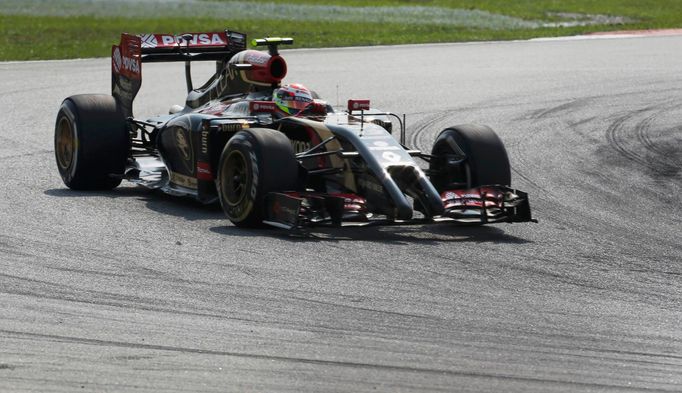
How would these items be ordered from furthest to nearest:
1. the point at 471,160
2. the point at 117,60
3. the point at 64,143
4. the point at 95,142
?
1. the point at 117,60
2. the point at 64,143
3. the point at 95,142
4. the point at 471,160

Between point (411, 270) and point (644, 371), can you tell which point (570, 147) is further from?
point (644, 371)

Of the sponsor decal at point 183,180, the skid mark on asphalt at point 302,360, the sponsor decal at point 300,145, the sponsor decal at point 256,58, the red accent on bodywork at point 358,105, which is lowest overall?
the sponsor decal at point 183,180

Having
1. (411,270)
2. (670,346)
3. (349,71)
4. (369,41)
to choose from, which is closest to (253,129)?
(411,270)

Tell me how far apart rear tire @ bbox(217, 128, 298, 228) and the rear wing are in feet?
11.0

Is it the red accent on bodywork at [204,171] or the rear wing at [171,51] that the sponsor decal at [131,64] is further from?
the red accent on bodywork at [204,171]

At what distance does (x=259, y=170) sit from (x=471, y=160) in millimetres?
1870

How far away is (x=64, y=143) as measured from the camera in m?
12.6

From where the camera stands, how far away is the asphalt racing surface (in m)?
6.21

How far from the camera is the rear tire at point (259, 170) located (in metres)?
9.86

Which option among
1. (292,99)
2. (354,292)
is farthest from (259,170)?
(354,292)

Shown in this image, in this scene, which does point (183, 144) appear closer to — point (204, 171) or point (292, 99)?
point (204, 171)

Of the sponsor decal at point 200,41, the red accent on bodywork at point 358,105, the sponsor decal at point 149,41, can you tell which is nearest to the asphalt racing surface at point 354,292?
the red accent on bodywork at point 358,105

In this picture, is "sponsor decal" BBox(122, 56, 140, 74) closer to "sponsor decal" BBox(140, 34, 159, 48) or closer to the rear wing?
the rear wing

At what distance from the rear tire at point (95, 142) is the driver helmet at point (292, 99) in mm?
1663
